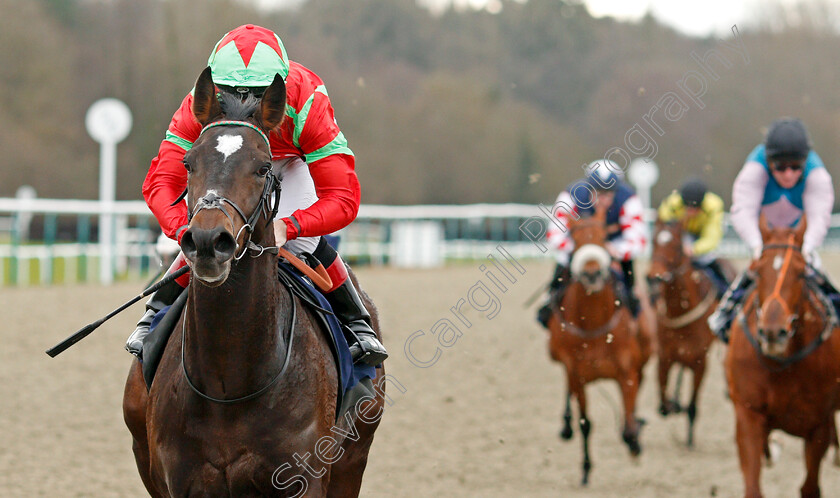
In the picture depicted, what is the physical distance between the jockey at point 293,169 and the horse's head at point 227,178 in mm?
113

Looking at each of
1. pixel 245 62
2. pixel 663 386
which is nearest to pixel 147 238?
pixel 663 386

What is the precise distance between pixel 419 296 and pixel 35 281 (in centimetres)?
568

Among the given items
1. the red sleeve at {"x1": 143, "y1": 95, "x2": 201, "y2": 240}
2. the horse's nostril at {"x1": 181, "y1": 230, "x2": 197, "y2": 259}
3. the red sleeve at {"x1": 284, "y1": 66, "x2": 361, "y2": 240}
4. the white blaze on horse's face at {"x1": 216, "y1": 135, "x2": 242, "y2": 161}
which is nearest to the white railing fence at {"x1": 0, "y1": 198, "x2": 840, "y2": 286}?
the red sleeve at {"x1": 284, "y1": 66, "x2": 361, "y2": 240}

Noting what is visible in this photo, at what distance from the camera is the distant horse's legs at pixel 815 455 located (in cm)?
507

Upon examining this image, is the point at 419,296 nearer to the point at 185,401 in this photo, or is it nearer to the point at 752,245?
the point at 752,245

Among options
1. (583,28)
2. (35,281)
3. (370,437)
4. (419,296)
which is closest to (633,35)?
(583,28)

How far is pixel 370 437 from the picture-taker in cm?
419

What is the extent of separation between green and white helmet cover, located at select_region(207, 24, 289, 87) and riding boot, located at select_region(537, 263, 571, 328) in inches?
184

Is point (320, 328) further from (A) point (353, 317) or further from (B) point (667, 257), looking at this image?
(B) point (667, 257)

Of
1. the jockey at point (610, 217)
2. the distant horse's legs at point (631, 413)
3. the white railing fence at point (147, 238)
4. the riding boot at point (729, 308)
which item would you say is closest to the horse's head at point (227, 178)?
the riding boot at point (729, 308)

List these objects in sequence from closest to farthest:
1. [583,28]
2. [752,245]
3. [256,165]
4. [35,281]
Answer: [256,165]
[752,245]
[35,281]
[583,28]

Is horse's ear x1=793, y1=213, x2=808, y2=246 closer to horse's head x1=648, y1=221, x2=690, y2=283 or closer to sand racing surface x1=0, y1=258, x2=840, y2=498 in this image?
sand racing surface x1=0, y1=258, x2=840, y2=498

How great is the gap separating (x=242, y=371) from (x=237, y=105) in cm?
80

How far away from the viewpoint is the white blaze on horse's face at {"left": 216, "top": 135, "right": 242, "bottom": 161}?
277 centimetres
